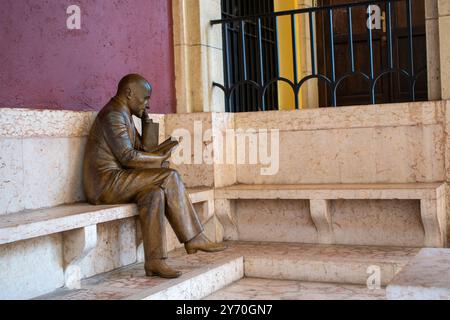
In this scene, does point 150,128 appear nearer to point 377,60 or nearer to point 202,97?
point 202,97

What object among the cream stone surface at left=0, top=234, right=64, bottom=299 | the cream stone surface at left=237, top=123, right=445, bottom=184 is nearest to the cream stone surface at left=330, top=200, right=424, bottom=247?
the cream stone surface at left=237, top=123, right=445, bottom=184

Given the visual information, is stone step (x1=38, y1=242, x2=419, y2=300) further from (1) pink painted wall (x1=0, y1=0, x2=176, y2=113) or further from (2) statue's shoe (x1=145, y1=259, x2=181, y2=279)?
(1) pink painted wall (x1=0, y1=0, x2=176, y2=113)

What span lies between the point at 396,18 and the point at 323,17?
41.8 inches

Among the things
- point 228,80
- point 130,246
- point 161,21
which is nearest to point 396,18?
point 228,80

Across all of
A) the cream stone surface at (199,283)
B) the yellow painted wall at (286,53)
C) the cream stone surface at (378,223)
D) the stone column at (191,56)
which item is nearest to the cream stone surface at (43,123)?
the cream stone surface at (199,283)

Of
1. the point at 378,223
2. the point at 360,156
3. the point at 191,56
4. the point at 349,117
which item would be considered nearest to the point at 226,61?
the point at 191,56

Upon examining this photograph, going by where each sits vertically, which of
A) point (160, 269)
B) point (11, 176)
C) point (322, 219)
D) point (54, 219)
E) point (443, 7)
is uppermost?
point (443, 7)

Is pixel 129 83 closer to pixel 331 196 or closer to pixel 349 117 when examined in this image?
pixel 331 196

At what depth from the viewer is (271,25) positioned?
952 centimetres

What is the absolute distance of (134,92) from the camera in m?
5.42

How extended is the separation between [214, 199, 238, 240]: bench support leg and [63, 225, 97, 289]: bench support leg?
5.90 ft

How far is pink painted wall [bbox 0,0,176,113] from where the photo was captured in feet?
16.0

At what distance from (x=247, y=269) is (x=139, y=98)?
5.81 feet

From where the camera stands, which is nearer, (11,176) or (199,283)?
(11,176)
